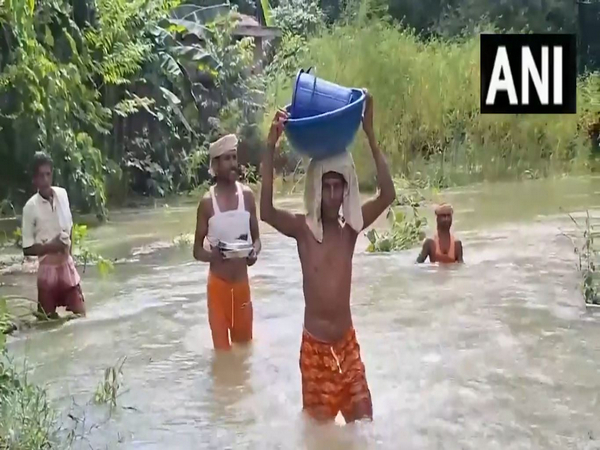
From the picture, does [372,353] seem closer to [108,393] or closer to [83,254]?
[108,393]

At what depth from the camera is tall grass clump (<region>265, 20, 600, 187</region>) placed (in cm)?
747

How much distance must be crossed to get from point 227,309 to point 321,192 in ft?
3.21

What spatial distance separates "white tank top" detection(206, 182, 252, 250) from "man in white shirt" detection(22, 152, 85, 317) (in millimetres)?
995

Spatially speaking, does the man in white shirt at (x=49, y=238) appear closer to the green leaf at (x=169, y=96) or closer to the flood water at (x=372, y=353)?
the flood water at (x=372, y=353)

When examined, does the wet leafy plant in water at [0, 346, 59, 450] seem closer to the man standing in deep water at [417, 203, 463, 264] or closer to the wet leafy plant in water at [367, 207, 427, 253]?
the man standing in deep water at [417, 203, 463, 264]

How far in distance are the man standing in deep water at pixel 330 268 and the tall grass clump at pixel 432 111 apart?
4.72 m

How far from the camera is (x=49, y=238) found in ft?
13.6

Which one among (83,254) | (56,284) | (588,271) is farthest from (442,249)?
(56,284)

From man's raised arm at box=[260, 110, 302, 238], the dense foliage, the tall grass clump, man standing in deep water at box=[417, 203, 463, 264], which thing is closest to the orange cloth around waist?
man's raised arm at box=[260, 110, 302, 238]

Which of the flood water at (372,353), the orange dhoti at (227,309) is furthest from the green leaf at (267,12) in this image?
the orange dhoti at (227,309)

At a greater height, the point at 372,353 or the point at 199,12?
the point at 199,12

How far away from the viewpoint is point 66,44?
726 cm

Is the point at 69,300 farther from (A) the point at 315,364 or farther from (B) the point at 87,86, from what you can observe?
(B) the point at 87,86

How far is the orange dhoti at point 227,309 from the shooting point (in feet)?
11.3
